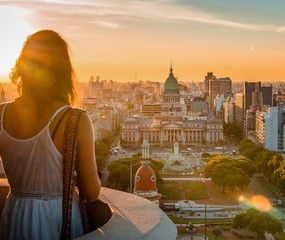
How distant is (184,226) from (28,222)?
20713 mm

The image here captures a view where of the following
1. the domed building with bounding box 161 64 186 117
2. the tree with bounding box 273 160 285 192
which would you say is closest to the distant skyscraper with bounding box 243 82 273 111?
the domed building with bounding box 161 64 186 117

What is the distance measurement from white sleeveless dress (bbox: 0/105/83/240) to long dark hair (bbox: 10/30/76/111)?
6.4 inches

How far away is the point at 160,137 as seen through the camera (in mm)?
63781

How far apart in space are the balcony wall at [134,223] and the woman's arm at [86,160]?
9.0 inches

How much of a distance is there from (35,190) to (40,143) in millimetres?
280

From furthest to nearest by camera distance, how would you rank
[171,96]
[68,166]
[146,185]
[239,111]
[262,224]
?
[171,96]
[239,111]
[146,185]
[262,224]
[68,166]

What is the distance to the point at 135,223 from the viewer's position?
10.5ft

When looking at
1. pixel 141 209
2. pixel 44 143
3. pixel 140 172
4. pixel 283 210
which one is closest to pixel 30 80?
pixel 44 143

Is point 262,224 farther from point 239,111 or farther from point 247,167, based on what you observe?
point 239,111

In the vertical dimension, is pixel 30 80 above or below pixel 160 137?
above

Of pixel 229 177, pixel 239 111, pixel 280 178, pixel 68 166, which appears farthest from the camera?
pixel 239 111

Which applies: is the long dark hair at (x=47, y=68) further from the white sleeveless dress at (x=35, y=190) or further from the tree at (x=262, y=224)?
the tree at (x=262, y=224)

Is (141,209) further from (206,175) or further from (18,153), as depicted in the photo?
(206,175)

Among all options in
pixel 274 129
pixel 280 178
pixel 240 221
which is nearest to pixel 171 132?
pixel 274 129
